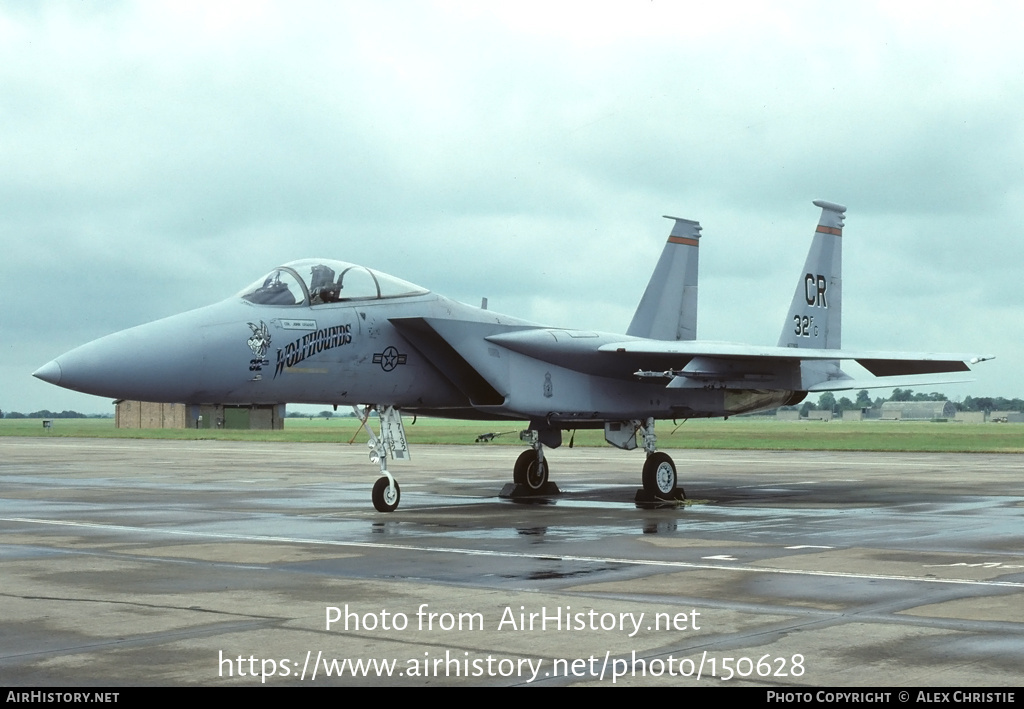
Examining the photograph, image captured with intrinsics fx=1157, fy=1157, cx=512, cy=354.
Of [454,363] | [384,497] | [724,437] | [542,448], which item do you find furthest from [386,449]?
[724,437]

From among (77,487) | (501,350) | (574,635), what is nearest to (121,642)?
(574,635)

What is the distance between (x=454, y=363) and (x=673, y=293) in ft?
21.1

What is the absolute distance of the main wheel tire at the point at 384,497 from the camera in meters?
15.2

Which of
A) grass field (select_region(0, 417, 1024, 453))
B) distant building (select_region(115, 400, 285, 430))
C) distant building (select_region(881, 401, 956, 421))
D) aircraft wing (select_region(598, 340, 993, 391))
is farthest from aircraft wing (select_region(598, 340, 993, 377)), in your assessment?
distant building (select_region(881, 401, 956, 421))

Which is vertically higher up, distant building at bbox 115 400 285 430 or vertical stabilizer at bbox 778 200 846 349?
vertical stabilizer at bbox 778 200 846 349

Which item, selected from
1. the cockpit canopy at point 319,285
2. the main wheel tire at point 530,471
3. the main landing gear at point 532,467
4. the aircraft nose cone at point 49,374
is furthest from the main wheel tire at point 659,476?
the aircraft nose cone at point 49,374

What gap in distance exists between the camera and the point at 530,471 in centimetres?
1881

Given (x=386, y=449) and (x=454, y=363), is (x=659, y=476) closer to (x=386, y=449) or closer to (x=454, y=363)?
(x=454, y=363)

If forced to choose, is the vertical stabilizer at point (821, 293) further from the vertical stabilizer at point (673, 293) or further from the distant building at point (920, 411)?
the distant building at point (920, 411)

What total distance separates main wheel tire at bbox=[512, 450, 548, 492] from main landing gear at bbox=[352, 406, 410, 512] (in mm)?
3433

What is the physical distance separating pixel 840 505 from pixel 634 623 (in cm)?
1080

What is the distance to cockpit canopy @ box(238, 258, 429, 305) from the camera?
1425 cm

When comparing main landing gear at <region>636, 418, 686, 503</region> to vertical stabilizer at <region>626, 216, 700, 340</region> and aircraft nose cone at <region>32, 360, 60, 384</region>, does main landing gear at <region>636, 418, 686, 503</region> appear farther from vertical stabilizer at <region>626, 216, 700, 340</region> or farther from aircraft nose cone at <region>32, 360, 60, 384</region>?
aircraft nose cone at <region>32, 360, 60, 384</region>

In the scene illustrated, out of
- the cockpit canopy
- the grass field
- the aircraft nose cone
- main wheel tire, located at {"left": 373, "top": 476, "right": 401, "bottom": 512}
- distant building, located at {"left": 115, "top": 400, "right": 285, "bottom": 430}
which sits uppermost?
the cockpit canopy
